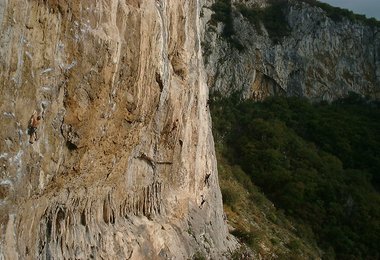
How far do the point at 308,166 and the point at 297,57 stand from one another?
17.7 meters

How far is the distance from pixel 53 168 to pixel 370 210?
987 inches

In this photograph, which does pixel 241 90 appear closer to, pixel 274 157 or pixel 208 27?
pixel 208 27

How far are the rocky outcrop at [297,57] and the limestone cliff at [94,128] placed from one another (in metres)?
31.2

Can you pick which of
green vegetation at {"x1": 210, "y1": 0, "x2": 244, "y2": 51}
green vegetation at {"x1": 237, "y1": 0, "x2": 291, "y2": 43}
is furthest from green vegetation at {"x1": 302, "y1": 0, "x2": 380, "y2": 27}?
green vegetation at {"x1": 210, "y1": 0, "x2": 244, "y2": 51}

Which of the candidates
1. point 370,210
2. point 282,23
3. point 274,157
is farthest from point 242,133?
point 282,23

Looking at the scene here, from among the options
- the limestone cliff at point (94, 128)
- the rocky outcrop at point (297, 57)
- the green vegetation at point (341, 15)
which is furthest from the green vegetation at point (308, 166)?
the green vegetation at point (341, 15)

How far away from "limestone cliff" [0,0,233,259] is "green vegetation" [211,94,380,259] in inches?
329

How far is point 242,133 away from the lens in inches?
1459

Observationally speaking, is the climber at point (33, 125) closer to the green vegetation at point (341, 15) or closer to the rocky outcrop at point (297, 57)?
the rocky outcrop at point (297, 57)

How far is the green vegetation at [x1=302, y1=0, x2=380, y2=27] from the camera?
51.1 meters

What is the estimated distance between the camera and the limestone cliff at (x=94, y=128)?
6355 mm

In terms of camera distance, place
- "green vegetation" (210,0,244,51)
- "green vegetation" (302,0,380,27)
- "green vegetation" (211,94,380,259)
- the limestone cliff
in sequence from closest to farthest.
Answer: the limestone cliff, "green vegetation" (211,94,380,259), "green vegetation" (210,0,244,51), "green vegetation" (302,0,380,27)

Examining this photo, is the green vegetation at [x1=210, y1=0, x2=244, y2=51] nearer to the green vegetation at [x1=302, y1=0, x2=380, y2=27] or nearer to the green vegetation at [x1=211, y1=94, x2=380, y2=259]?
the green vegetation at [x1=211, y1=94, x2=380, y2=259]

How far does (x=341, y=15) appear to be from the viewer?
51281mm
